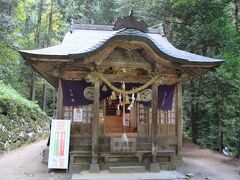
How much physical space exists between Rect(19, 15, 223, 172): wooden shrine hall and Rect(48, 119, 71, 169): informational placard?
11.4 inches

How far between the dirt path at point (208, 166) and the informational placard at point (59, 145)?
3.90 meters

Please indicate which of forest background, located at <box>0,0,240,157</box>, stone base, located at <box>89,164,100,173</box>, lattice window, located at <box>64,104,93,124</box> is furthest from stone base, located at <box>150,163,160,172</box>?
forest background, located at <box>0,0,240,157</box>

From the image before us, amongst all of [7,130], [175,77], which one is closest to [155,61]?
[175,77]

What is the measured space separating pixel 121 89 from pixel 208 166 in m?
4.49

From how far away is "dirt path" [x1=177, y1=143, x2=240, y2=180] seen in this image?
28.4 ft

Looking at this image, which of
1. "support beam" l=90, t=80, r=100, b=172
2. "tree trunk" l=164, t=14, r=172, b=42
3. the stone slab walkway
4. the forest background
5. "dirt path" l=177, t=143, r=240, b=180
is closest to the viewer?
the stone slab walkway

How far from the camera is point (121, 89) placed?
9.15 m

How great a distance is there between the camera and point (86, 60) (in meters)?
8.20

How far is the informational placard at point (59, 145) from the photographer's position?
27.4ft

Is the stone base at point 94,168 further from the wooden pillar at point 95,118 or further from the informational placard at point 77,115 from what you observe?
the informational placard at point 77,115

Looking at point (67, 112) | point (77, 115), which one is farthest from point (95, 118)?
point (67, 112)

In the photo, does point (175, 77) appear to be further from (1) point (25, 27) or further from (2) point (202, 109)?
(1) point (25, 27)

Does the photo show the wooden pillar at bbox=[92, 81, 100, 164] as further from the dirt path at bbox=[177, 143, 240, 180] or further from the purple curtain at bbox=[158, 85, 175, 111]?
the dirt path at bbox=[177, 143, 240, 180]

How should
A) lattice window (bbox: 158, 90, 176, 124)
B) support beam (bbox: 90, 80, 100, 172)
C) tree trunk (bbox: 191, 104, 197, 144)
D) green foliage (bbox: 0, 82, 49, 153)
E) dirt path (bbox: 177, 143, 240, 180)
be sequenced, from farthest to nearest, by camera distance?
tree trunk (bbox: 191, 104, 197, 144) < green foliage (bbox: 0, 82, 49, 153) < lattice window (bbox: 158, 90, 176, 124) < dirt path (bbox: 177, 143, 240, 180) < support beam (bbox: 90, 80, 100, 172)
